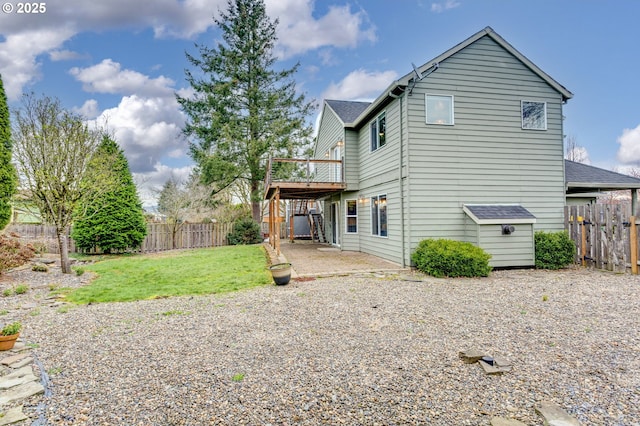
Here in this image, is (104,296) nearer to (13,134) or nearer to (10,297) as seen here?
(10,297)

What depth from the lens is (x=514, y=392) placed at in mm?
2918

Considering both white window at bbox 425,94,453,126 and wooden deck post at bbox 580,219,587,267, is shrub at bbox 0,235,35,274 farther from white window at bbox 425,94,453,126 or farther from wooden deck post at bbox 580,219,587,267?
wooden deck post at bbox 580,219,587,267

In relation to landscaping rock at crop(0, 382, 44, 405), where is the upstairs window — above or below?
above

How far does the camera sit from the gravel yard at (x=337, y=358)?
2.68m

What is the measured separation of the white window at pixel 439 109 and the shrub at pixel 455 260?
366cm

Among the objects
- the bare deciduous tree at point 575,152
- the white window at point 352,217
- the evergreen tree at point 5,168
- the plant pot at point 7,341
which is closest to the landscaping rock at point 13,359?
the plant pot at point 7,341

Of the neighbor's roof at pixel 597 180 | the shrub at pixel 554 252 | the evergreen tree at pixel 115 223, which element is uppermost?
the neighbor's roof at pixel 597 180

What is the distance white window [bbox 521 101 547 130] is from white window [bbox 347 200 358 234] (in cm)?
670

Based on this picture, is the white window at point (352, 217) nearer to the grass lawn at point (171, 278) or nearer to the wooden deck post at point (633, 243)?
the grass lawn at point (171, 278)

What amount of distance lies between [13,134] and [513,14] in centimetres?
1734

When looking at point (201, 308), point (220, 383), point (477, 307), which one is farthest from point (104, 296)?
point (477, 307)

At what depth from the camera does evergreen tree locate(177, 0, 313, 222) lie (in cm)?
1933

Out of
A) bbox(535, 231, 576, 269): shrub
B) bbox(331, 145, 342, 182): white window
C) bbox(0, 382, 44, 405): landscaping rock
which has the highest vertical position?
bbox(331, 145, 342, 182): white window

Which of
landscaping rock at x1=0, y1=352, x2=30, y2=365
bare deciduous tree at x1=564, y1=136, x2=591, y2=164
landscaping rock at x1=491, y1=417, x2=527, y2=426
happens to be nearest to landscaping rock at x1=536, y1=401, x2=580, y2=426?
landscaping rock at x1=491, y1=417, x2=527, y2=426
